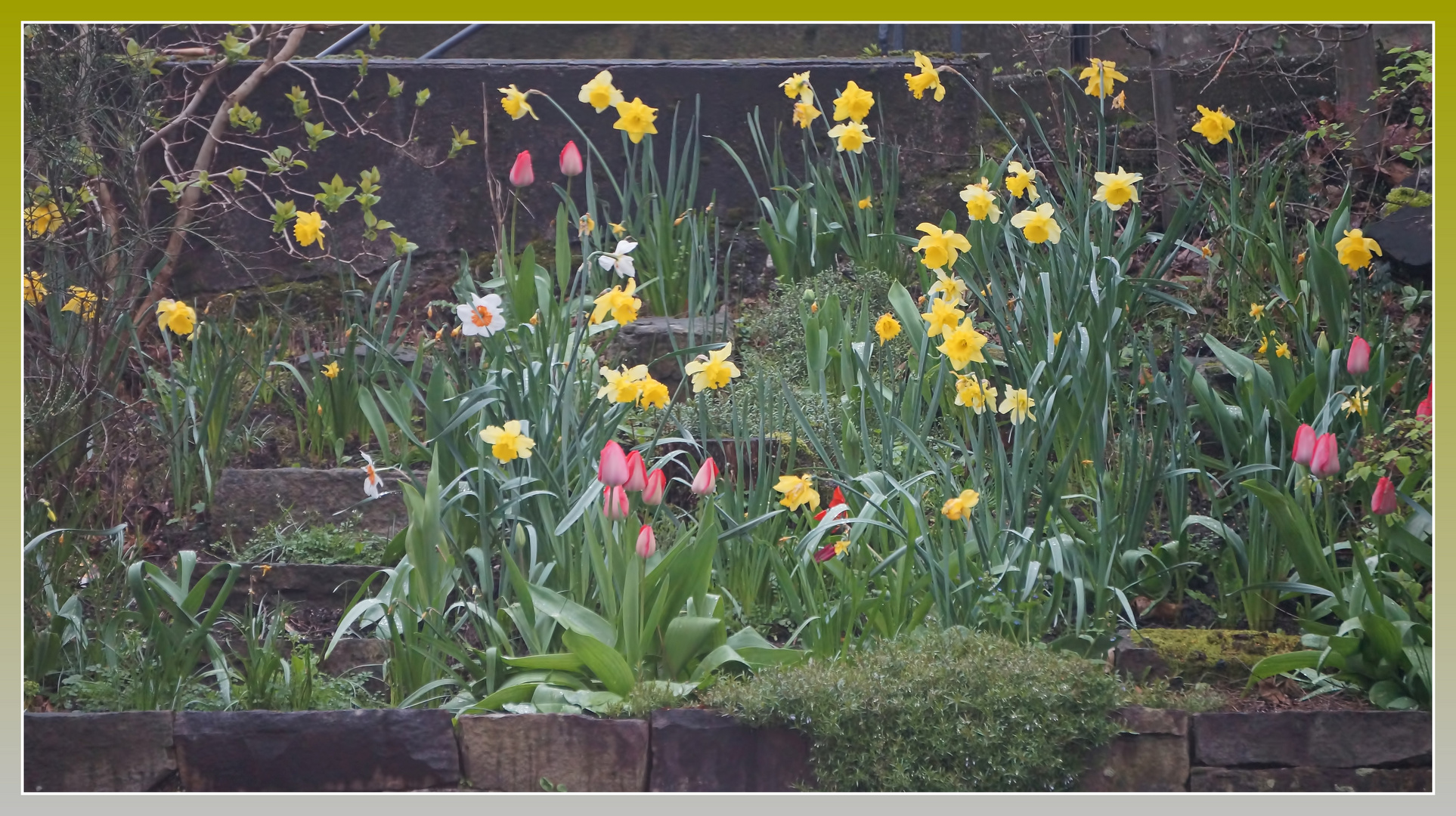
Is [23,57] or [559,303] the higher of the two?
[23,57]

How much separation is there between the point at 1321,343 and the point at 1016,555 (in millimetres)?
943

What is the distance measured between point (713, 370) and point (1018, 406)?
644mm

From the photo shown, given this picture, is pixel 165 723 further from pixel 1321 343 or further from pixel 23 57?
pixel 1321 343

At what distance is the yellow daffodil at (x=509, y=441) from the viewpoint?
2.52 m

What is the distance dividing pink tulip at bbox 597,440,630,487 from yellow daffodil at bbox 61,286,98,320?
140cm

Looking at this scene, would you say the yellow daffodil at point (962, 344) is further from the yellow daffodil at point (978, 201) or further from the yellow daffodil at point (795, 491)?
the yellow daffodil at point (795, 491)

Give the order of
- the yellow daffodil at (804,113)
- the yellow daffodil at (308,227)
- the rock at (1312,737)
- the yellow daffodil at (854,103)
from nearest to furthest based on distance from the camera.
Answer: the rock at (1312,737) < the yellow daffodil at (308,227) < the yellow daffodil at (854,103) < the yellow daffodil at (804,113)

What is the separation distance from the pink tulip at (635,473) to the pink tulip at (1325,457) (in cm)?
127

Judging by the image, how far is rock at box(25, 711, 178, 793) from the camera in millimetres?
2373

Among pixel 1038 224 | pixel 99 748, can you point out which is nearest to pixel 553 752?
pixel 99 748

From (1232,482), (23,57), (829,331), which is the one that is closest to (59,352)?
(23,57)

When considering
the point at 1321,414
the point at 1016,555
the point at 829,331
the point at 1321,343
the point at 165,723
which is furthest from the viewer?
the point at 829,331

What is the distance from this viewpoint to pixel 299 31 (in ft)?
12.5

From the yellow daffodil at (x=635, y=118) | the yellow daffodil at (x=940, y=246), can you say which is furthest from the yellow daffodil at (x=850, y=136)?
the yellow daffodil at (x=940, y=246)
